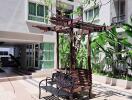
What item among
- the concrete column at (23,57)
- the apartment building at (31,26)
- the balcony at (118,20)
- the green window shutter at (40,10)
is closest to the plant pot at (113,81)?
the balcony at (118,20)

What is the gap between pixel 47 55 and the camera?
70.5 ft

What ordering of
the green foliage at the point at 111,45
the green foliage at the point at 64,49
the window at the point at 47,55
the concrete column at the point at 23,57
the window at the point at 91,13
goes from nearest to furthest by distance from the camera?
the green foliage at the point at 111,45
the green foliage at the point at 64,49
the window at the point at 47,55
the window at the point at 91,13
the concrete column at the point at 23,57

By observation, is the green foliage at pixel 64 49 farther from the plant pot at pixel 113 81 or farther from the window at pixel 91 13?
the plant pot at pixel 113 81

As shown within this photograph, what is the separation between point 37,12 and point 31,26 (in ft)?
5.65

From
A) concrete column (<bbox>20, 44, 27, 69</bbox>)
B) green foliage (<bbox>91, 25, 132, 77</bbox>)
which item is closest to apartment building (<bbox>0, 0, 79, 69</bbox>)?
concrete column (<bbox>20, 44, 27, 69</bbox>)

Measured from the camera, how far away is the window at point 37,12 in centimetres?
1989

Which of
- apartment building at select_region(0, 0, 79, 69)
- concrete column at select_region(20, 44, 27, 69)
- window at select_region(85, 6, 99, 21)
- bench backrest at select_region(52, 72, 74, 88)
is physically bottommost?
bench backrest at select_region(52, 72, 74, 88)

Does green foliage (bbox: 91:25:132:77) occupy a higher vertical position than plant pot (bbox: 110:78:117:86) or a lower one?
higher

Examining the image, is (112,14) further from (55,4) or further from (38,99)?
(38,99)

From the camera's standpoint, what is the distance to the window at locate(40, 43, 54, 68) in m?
21.3

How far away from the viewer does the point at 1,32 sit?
58.6 feet

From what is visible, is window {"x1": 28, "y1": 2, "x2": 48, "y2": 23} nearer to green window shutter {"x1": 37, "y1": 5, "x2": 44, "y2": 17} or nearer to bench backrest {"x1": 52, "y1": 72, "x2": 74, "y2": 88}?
green window shutter {"x1": 37, "y1": 5, "x2": 44, "y2": 17}

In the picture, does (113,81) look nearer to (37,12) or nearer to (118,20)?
(118,20)

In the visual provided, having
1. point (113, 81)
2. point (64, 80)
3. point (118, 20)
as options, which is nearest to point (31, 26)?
point (118, 20)
